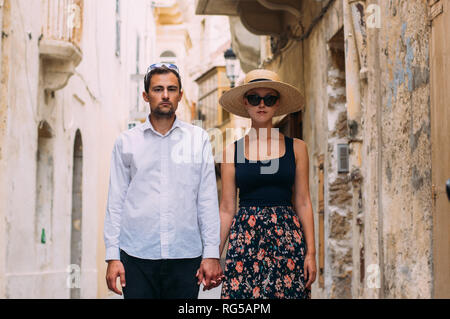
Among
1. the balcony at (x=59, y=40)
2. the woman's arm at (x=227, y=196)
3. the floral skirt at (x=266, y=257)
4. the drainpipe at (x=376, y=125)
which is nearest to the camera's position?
the floral skirt at (x=266, y=257)

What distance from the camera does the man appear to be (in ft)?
12.8

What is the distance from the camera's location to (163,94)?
4023mm

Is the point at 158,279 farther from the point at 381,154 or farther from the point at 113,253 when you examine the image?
the point at 381,154

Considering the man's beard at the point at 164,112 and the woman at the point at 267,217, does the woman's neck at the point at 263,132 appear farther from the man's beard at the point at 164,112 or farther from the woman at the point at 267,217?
the man's beard at the point at 164,112

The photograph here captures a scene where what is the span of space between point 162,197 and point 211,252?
35 centimetres

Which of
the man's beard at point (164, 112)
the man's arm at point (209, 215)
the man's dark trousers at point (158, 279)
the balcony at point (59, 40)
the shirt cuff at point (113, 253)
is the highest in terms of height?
the balcony at point (59, 40)

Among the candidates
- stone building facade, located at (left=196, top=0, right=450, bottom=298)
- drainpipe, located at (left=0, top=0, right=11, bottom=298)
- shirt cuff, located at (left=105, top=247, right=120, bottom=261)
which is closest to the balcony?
drainpipe, located at (left=0, top=0, right=11, bottom=298)

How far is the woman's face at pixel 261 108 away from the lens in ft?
14.3

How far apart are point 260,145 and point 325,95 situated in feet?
16.1

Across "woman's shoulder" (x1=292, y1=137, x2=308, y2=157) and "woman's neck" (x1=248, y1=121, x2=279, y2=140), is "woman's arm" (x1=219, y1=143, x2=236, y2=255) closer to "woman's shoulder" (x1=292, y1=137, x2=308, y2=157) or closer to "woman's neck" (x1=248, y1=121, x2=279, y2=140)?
"woman's neck" (x1=248, y1=121, x2=279, y2=140)

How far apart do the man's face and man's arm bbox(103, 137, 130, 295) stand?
0.82ft

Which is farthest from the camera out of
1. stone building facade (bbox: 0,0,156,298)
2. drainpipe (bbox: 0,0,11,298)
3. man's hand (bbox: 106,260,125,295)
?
stone building facade (bbox: 0,0,156,298)

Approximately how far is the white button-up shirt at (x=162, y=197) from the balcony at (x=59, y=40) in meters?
5.21

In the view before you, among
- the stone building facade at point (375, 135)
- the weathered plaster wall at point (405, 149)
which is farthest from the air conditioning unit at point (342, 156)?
the weathered plaster wall at point (405, 149)
